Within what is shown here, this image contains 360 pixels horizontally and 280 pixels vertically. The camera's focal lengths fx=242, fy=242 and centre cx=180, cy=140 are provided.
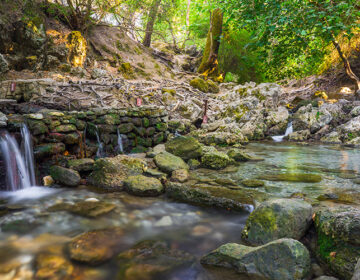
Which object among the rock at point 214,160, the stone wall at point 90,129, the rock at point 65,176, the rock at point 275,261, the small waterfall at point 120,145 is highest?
the stone wall at point 90,129

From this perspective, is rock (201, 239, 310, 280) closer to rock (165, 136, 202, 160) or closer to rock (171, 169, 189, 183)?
rock (171, 169, 189, 183)

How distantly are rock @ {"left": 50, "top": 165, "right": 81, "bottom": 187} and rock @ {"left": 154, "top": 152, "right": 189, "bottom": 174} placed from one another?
169cm

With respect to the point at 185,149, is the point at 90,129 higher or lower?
higher

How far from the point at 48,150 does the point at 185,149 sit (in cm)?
309

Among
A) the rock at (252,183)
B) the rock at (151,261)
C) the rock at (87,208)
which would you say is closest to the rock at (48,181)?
the rock at (87,208)

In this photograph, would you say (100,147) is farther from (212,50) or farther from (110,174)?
(212,50)

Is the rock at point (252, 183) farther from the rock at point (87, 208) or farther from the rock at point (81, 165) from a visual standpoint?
the rock at point (81, 165)

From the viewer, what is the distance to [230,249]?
235 centimetres

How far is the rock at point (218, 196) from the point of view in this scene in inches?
145

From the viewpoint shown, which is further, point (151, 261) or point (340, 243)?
point (151, 261)

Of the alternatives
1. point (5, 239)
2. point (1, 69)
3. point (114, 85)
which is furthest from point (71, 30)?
point (5, 239)

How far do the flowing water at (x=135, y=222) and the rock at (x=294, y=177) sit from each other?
20 centimetres

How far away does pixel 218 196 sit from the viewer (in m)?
3.97

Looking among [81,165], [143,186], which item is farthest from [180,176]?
[81,165]
